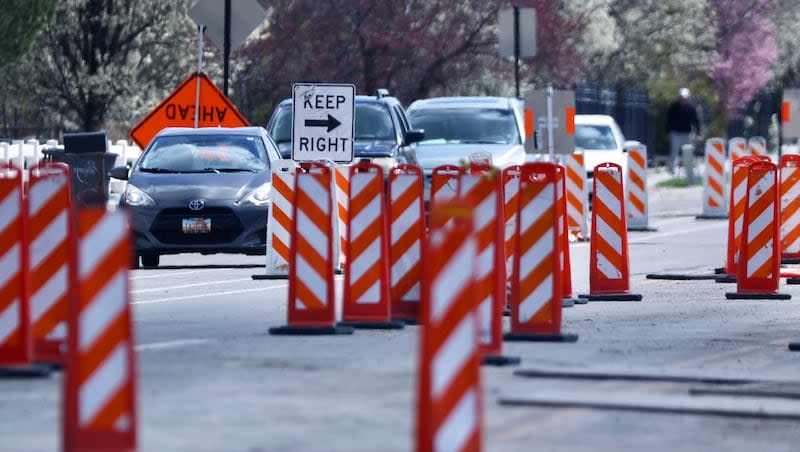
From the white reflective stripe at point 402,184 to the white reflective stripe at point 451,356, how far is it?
6517 millimetres

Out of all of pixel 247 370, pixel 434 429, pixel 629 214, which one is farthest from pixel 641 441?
pixel 629 214

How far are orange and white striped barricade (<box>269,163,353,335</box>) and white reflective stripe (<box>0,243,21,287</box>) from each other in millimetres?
2381

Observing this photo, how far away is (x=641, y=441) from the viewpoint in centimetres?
906

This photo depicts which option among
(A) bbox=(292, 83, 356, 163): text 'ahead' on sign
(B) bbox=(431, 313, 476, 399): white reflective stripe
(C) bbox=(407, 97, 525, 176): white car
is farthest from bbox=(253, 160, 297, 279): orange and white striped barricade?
(B) bbox=(431, 313, 476, 399): white reflective stripe

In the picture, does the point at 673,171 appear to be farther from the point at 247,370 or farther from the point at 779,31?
the point at 247,370

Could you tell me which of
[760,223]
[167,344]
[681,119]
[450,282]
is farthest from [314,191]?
[681,119]

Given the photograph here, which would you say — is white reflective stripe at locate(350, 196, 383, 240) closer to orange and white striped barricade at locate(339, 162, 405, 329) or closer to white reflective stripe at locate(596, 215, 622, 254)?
orange and white striped barricade at locate(339, 162, 405, 329)

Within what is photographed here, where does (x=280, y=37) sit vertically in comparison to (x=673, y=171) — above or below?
above

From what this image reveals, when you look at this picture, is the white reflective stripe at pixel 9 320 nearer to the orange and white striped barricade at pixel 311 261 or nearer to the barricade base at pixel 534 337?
the orange and white striped barricade at pixel 311 261

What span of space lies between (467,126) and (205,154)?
22.6 ft

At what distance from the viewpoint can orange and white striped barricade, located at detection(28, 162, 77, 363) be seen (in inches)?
441

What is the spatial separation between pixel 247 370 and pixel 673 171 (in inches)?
1362

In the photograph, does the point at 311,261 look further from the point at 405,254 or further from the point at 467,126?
the point at 467,126

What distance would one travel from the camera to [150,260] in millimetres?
20547
